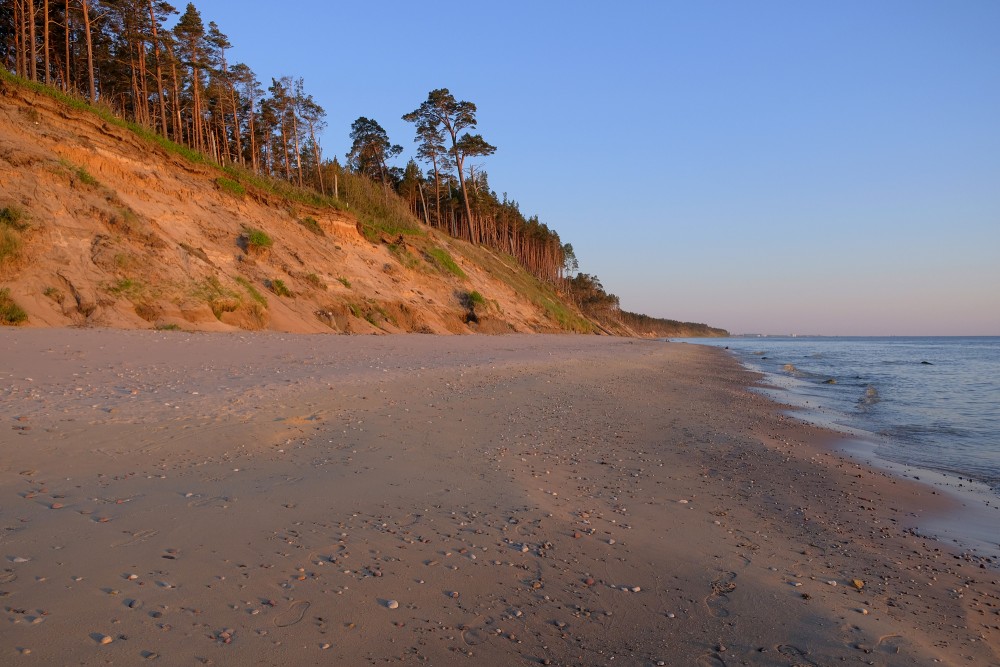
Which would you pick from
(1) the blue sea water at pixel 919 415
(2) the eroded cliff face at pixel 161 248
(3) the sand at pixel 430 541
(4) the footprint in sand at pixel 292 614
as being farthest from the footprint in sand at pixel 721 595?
(2) the eroded cliff face at pixel 161 248

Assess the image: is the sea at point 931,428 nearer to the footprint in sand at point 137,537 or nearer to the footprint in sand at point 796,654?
the footprint in sand at point 796,654

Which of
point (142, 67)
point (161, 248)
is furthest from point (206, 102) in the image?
point (161, 248)

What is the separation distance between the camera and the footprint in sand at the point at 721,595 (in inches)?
113

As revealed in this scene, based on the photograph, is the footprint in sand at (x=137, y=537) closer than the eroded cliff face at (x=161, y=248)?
Yes

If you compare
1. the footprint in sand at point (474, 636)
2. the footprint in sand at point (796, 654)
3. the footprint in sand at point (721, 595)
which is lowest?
the footprint in sand at point (796, 654)

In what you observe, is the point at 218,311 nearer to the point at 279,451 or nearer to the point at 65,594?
the point at 279,451

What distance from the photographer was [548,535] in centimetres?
360

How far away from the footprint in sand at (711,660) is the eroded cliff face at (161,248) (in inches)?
505

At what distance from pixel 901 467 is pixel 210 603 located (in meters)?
7.69

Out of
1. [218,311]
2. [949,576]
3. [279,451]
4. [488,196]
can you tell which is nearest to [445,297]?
[218,311]

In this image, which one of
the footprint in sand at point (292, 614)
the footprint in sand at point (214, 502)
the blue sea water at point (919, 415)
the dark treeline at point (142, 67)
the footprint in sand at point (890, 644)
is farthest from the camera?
the dark treeline at point (142, 67)

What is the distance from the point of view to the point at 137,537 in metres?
3.04

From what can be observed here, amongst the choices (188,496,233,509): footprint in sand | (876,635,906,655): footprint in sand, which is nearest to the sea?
(876,635,906,655): footprint in sand

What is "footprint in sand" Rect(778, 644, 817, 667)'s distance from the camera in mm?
2482
